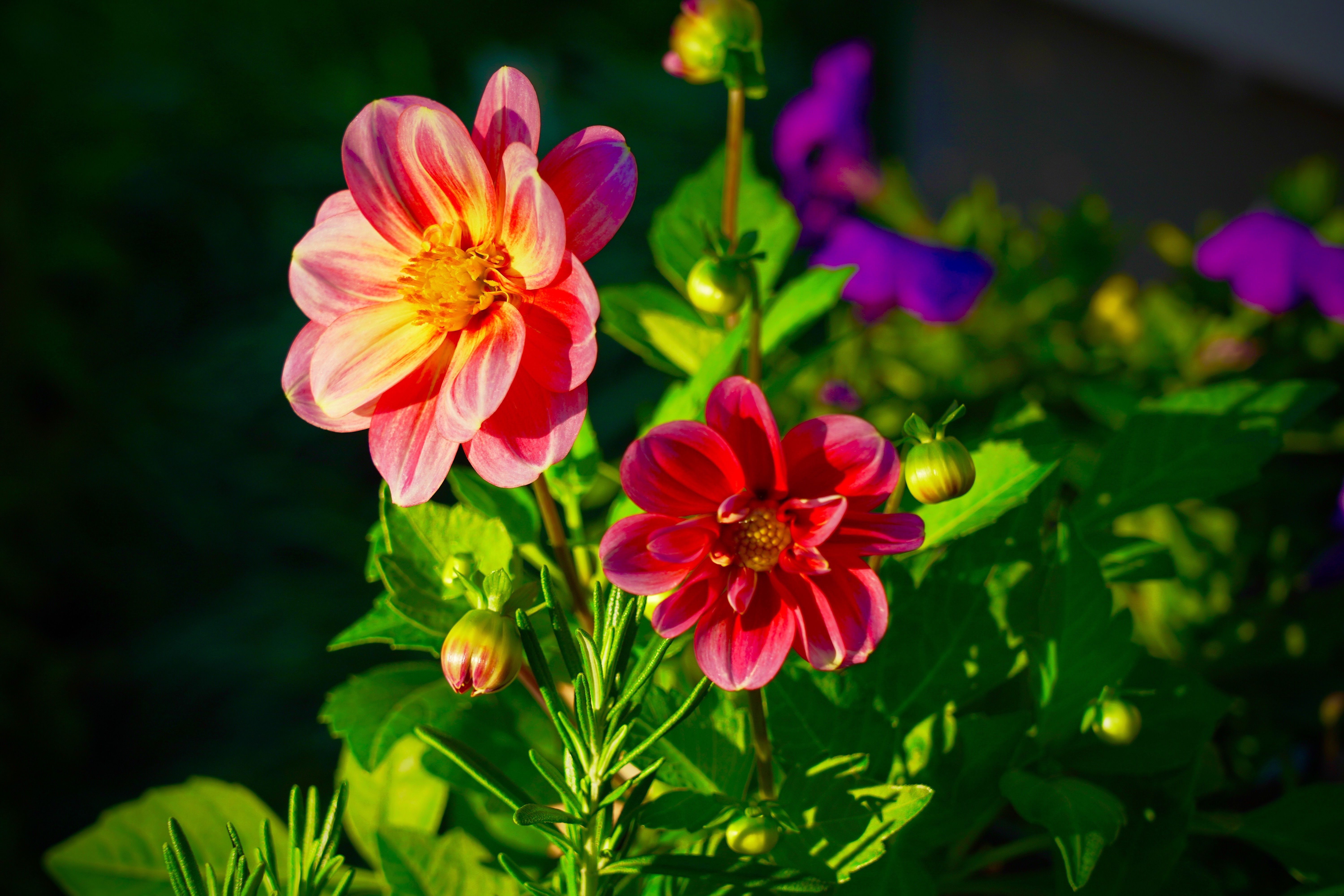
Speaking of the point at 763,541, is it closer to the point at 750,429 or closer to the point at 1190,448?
the point at 750,429

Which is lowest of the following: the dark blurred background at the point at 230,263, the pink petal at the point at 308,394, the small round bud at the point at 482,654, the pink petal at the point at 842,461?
the dark blurred background at the point at 230,263

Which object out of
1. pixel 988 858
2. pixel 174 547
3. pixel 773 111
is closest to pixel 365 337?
pixel 988 858

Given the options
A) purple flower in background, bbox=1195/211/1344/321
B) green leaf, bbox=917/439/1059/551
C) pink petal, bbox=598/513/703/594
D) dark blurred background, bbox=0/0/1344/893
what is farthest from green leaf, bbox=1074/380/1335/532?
dark blurred background, bbox=0/0/1344/893

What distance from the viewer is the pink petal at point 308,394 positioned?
9.2 inches

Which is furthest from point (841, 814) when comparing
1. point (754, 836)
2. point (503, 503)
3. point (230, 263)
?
point (230, 263)

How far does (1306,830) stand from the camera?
285 mm

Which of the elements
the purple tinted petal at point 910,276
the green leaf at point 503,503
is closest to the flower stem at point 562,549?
the green leaf at point 503,503

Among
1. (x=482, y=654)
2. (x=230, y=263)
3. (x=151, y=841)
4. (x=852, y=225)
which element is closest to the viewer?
(x=482, y=654)

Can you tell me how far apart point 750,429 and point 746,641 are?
47mm

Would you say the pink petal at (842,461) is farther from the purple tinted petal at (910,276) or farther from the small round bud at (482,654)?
the purple tinted petal at (910,276)

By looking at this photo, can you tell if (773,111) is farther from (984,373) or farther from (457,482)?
(457,482)

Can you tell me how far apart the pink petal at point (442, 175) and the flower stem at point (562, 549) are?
7 cm

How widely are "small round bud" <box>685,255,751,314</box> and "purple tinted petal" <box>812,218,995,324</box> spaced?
1.14 feet

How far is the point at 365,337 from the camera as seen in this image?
0.23 meters
